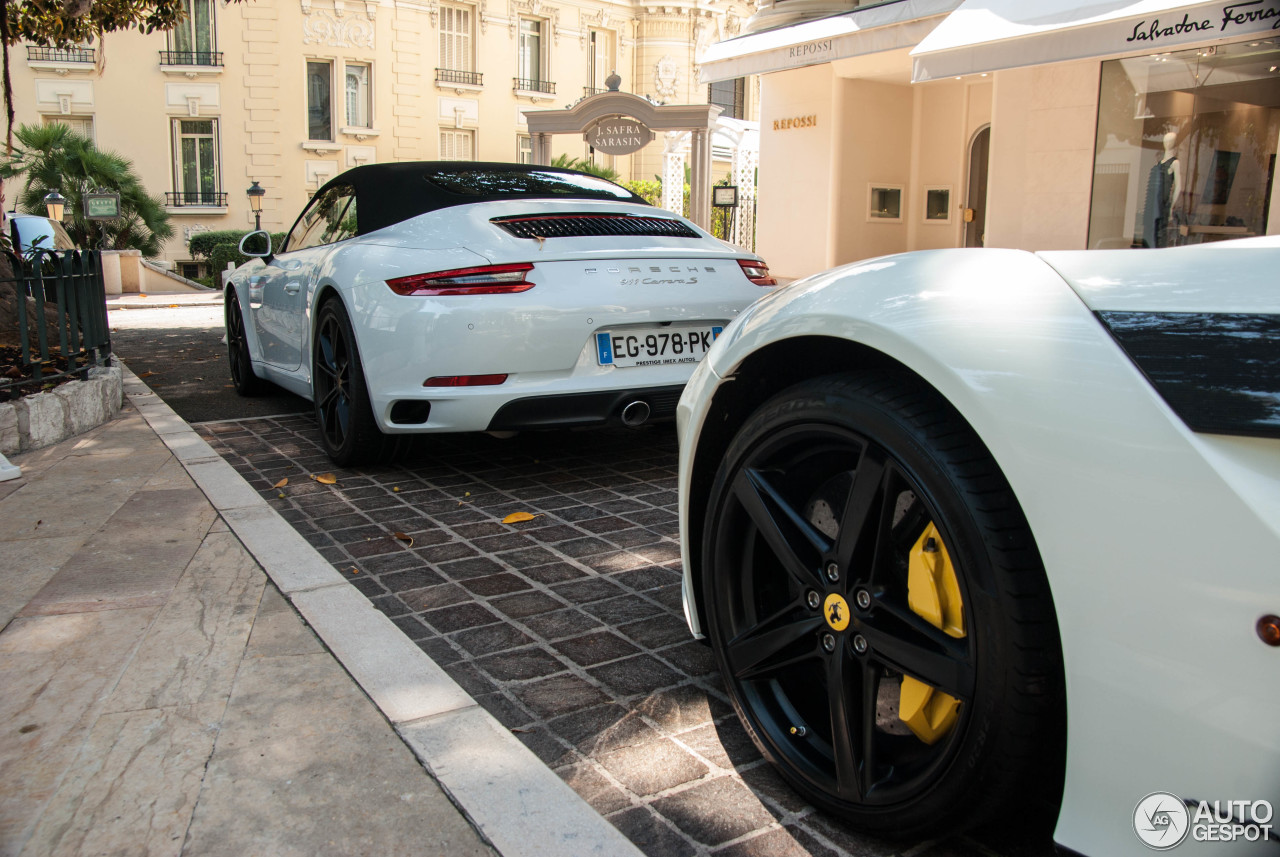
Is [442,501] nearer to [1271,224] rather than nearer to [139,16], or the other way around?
[1271,224]

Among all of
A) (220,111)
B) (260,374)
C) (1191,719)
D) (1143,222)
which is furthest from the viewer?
(220,111)

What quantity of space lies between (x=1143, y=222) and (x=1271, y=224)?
1163 millimetres

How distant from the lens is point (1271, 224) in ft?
28.8

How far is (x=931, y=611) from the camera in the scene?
65.9 inches

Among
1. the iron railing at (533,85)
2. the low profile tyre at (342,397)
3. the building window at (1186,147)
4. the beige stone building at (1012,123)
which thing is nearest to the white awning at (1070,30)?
the beige stone building at (1012,123)

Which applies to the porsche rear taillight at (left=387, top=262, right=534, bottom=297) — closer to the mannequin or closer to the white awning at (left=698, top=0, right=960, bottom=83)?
the mannequin

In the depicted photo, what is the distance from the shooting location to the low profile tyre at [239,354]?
280 inches

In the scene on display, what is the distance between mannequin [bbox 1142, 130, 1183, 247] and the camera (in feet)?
30.7

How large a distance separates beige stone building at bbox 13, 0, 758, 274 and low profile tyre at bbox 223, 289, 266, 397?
2514cm

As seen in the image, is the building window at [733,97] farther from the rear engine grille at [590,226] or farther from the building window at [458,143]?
the rear engine grille at [590,226]

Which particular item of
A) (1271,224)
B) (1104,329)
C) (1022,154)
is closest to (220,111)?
(1022,154)

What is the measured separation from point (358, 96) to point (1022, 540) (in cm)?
3489

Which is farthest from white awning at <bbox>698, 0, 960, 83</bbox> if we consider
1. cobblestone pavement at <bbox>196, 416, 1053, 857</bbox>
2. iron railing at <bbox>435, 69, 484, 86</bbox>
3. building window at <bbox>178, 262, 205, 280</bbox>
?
iron railing at <bbox>435, 69, 484, 86</bbox>

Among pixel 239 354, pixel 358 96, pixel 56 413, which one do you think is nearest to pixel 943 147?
pixel 239 354
